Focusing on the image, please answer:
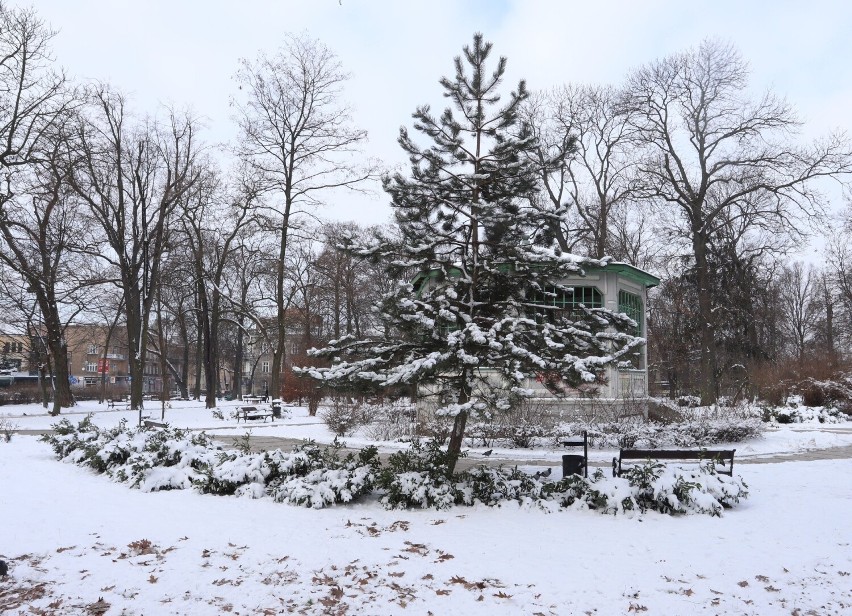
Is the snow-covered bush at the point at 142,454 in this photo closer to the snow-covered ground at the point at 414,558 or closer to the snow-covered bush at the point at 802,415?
the snow-covered ground at the point at 414,558

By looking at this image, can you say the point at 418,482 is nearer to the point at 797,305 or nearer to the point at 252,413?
the point at 252,413

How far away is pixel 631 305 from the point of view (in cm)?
1922

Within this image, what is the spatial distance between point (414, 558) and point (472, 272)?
169 inches

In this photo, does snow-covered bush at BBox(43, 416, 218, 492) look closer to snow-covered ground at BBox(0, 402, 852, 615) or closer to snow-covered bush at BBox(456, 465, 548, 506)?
snow-covered ground at BBox(0, 402, 852, 615)

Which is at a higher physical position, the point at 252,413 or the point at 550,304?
the point at 550,304

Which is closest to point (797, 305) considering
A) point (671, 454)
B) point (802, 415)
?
point (802, 415)

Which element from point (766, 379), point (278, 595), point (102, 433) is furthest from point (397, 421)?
point (766, 379)

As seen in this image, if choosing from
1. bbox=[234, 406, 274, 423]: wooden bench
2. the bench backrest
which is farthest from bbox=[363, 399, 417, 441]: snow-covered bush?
bbox=[234, 406, 274, 423]: wooden bench

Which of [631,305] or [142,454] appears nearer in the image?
[142,454]

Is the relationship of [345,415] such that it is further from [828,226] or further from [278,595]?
[828,226]

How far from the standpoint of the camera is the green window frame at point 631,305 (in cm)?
1826

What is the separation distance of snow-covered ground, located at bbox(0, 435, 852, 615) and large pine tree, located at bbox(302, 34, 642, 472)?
181cm

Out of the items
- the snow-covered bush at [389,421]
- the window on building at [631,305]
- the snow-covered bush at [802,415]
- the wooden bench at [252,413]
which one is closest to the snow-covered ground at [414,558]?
the snow-covered bush at [389,421]

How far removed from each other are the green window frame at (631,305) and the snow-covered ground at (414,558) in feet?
31.6
